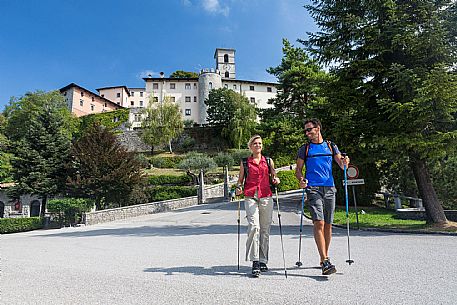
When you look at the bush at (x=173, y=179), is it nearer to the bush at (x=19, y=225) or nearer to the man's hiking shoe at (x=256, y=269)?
the bush at (x=19, y=225)

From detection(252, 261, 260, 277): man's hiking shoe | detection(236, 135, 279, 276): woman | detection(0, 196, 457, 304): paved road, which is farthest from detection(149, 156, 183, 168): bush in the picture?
detection(252, 261, 260, 277): man's hiking shoe

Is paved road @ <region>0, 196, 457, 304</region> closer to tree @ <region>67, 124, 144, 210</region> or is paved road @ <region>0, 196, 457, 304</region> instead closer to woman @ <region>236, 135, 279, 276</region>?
woman @ <region>236, 135, 279, 276</region>

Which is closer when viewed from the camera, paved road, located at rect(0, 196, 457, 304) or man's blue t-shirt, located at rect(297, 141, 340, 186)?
paved road, located at rect(0, 196, 457, 304)

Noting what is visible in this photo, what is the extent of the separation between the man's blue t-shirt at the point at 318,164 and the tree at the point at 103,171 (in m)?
18.7

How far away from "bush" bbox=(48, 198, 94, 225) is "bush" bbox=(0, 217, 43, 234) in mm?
1670

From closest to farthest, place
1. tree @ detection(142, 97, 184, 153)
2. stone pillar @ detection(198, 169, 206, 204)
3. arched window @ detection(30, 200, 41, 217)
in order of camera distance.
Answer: stone pillar @ detection(198, 169, 206, 204)
arched window @ detection(30, 200, 41, 217)
tree @ detection(142, 97, 184, 153)

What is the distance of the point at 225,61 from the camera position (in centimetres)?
8150

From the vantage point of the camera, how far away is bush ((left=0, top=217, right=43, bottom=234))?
18812mm

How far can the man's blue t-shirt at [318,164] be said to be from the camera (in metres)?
4.16

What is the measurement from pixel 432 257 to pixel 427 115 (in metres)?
4.63

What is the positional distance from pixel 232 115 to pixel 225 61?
32.4m

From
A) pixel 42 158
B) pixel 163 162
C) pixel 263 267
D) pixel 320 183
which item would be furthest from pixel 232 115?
pixel 263 267

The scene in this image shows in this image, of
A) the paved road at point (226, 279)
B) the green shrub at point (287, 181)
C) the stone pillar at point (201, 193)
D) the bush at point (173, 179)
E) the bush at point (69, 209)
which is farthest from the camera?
the bush at point (173, 179)

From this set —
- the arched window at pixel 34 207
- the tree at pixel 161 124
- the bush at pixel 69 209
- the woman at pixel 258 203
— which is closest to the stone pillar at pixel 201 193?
the bush at pixel 69 209
